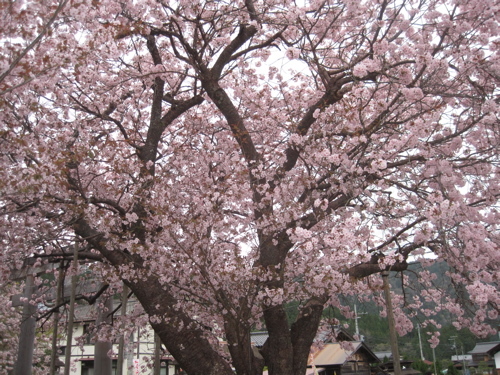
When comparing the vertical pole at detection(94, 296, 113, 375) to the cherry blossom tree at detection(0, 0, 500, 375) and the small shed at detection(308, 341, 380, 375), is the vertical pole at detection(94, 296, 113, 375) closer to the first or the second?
the cherry blossom tree at detection(0, 0, 500, 375)

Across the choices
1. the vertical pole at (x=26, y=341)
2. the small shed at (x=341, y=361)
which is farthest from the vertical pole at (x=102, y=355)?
the small shed at (x=341, y=361)

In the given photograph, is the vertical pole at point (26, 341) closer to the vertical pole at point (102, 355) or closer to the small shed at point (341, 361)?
the vertical pole at point (102, 355)

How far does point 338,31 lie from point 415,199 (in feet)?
10.7

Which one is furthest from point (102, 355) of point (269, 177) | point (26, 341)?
point (269, 177)

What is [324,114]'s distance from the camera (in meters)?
6.01

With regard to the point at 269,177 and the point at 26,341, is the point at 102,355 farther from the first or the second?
the point at 269,177

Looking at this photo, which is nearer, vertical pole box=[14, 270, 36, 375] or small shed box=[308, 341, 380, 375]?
vertical pole box=[14, 270, 36, 375]

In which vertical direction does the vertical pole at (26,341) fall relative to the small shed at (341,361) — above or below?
above

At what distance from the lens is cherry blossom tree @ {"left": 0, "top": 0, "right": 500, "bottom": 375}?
510 cm

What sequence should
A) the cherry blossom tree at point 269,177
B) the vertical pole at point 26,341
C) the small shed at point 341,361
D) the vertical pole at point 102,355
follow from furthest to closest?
the small shed at point 341,361
the vertical pole at point 102,355
the vertical pole at point 26,341
the cherry blossom tree at point 269,177

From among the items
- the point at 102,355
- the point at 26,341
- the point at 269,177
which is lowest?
the point at 102,355

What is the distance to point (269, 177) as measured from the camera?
20.6ft

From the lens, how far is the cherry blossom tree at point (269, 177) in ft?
16.7

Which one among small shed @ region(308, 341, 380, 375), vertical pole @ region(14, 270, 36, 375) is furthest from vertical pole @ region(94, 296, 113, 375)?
small shed @ region(308, 341, 380, 375)
